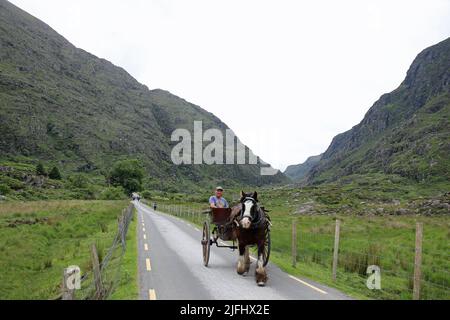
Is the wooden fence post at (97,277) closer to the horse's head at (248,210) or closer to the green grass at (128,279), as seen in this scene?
the green grass at (128,279)

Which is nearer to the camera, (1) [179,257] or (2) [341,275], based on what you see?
(2) [341,275]

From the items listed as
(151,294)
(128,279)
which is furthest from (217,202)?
(151,294)

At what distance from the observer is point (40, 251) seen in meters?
20.6

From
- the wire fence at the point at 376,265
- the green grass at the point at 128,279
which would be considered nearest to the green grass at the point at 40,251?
the green grass at the point at 128,279

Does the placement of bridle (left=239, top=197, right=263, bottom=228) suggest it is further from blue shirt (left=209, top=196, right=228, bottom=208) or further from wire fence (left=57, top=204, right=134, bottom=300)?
wire fence (left=57, top=204, right=134, bottom=300)

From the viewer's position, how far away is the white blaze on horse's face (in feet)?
31.4

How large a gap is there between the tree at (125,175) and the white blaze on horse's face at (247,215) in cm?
11732

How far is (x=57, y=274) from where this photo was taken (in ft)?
50.4

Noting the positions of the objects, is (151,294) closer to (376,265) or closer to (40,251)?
(376,265)

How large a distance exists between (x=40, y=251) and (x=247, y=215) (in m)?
15.0

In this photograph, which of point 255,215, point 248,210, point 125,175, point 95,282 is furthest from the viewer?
point 125,175

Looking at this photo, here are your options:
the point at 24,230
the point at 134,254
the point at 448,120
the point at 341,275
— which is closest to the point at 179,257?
the point at 134,254
